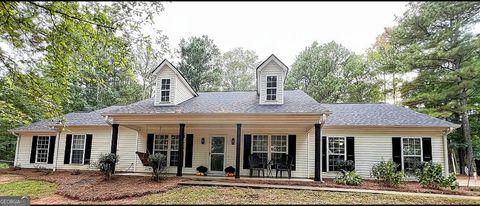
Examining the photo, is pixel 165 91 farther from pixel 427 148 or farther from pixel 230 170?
pixel 427 148

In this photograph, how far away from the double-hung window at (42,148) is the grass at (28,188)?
13.5ft

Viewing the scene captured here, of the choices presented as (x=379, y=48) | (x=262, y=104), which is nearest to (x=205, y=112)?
(x=262, y=104)

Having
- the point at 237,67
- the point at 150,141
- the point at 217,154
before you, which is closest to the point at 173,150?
the point at 150,141

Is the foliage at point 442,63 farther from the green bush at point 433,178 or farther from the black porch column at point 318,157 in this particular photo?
the black porch column at point 318,157

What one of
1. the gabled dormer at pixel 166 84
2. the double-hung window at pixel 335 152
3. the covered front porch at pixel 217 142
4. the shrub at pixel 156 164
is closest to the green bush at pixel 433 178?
the double-hung window at pixel 335 152

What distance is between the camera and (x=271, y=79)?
11758 millimetres

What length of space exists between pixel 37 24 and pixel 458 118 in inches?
901

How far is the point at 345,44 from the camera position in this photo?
25016 mm

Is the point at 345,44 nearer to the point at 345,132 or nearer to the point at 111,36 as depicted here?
the point at 345,132

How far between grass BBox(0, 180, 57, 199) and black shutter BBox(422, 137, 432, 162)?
13.6m

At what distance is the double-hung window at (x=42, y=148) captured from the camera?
15.0 m

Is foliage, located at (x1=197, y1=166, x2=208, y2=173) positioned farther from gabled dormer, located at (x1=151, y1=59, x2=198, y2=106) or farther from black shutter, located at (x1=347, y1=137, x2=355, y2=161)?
black shutter, located at (x1=347, y1=137, x2=355, y2=161)

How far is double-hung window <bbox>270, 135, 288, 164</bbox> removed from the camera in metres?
12.0

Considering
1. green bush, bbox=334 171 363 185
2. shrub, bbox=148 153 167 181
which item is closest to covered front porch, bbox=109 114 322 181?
shrub, bbox=148 153 167 181
